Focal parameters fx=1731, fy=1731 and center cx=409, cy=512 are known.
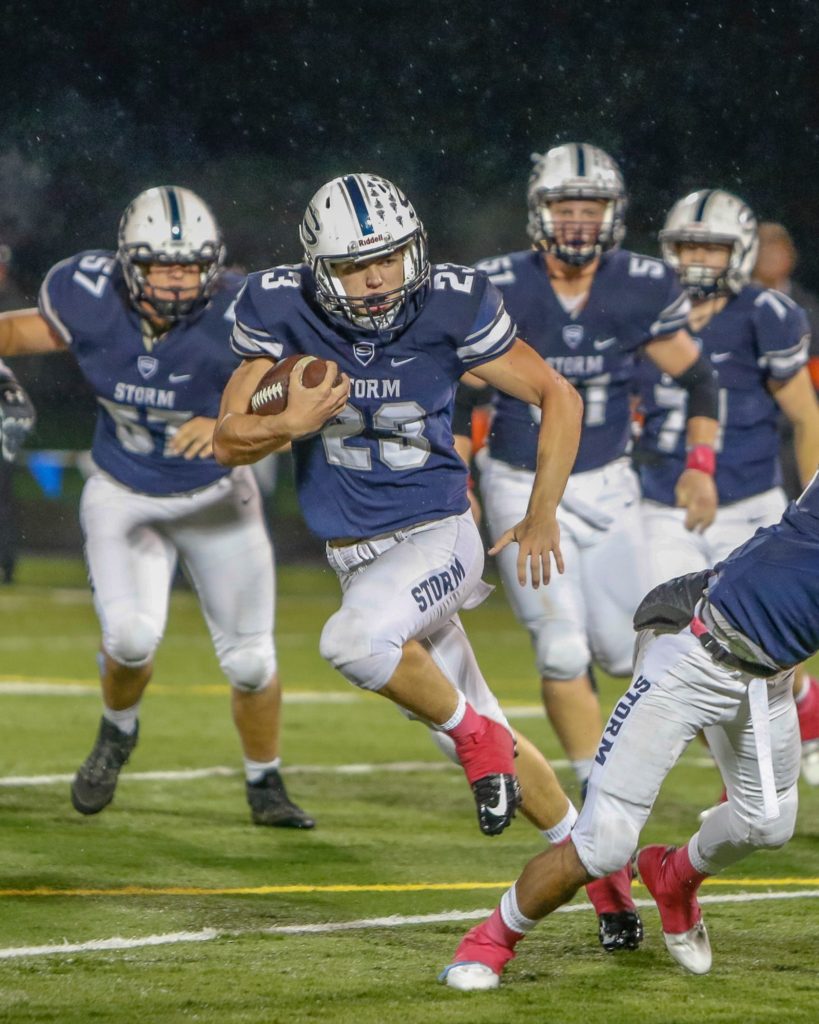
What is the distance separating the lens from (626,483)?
525 centimetres

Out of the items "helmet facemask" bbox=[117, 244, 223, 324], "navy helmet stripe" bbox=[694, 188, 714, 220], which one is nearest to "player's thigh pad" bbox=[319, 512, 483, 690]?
"helmet facemask" bbox=[117, 244, 223, 324]

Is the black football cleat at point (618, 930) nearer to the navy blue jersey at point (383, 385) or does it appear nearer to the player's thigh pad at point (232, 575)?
the navy blue jersey at point (383, 385)

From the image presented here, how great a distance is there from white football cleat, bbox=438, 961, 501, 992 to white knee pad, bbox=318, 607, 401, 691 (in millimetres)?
646

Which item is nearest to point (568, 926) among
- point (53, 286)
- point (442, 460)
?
point (442, 460)

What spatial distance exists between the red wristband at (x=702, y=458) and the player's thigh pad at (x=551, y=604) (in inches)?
19.2

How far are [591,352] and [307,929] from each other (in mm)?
2068

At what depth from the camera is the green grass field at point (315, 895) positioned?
3188 mm

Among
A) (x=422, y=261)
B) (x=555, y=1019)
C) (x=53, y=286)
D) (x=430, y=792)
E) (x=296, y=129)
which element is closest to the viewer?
(x=555, y=1019)

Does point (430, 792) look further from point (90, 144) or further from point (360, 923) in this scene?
point (90, 144)

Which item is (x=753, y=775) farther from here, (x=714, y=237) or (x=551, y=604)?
(x=714, y=237)

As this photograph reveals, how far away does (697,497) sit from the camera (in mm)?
5289

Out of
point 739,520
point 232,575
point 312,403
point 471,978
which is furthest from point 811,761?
point 312,403

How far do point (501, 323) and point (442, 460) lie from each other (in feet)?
1.16

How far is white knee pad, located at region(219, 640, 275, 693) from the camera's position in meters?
5.09
